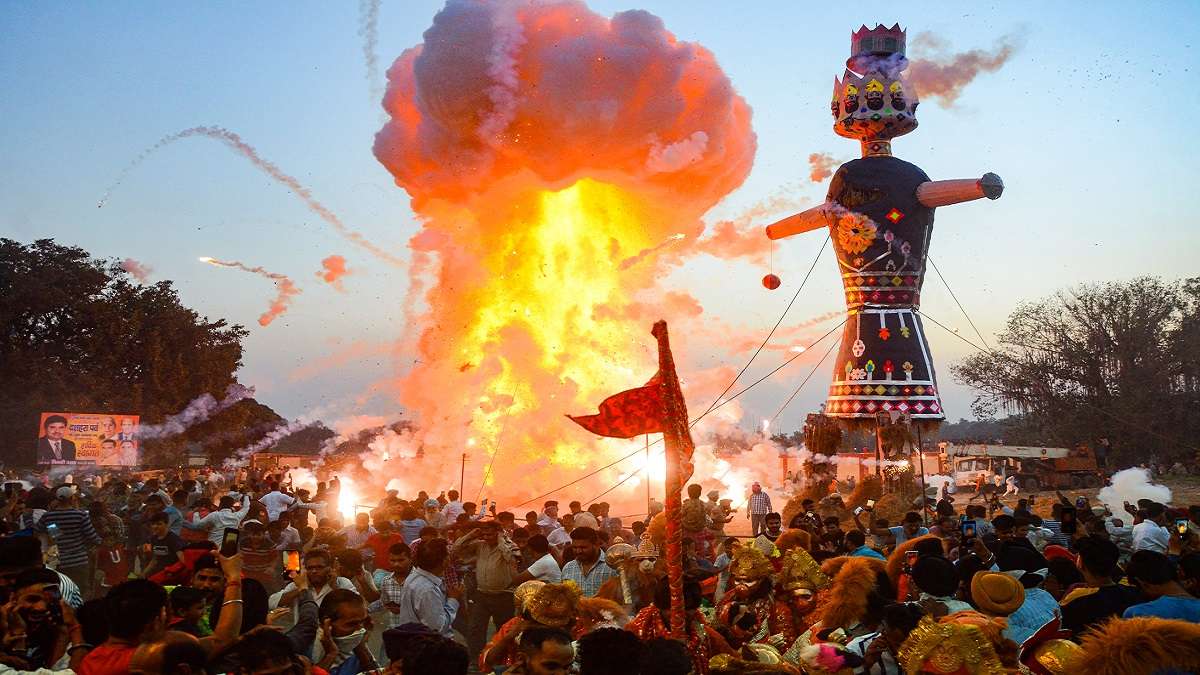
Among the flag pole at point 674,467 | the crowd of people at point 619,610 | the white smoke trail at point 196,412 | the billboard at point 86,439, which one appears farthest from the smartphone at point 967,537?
the white smoke trail at point 196,412

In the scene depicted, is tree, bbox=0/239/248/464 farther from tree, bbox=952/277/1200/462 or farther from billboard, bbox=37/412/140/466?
tree, bbox=952/277/1200/462

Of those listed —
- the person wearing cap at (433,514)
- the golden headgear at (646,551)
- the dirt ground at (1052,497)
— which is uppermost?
the person wearing cap at (433,514)

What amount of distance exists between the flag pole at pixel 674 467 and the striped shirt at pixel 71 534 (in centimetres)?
887

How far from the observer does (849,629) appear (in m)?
6.07

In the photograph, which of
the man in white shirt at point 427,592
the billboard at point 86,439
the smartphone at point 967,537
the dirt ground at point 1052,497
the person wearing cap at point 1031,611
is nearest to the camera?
the person wearing cap at point 1031,611

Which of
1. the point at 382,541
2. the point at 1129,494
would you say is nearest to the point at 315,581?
the point at 382,541

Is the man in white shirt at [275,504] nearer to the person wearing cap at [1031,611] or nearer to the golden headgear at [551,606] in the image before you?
the golden headgear at [551,606]

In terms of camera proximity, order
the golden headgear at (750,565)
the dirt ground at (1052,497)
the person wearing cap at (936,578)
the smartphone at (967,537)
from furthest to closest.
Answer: the dirt ground at (1052,497) < the smartphone at (967,537) < the golden headgear at (750,565) < the person wearing cap at (936,578)

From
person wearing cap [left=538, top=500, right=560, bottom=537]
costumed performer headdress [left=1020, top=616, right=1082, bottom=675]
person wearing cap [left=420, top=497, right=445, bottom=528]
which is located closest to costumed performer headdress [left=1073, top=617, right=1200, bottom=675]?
costumed performer headdress [left=1020, top=616, right=1082, bottom=675]

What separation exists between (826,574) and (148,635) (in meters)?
5.01

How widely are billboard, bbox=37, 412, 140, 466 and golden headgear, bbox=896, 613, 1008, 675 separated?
113ft

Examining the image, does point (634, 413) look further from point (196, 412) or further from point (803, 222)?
point (196, 412)

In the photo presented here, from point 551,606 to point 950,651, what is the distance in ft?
7.89

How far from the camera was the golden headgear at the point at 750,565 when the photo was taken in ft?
23.8
